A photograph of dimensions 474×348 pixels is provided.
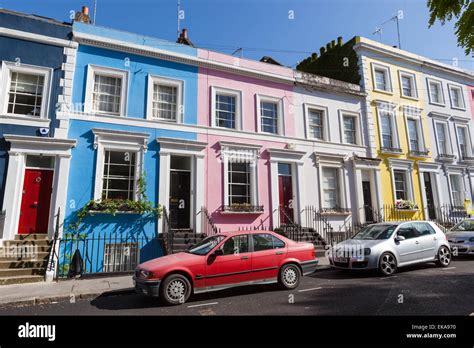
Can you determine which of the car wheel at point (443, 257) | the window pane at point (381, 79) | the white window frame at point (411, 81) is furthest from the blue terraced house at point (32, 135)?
the white window frame at point (411, 81)

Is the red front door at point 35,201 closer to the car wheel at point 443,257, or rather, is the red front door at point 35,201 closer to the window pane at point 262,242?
the window pane at point 262,242

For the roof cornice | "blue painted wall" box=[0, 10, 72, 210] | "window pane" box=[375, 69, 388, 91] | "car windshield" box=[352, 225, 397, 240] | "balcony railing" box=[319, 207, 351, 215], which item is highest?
the roof cornice

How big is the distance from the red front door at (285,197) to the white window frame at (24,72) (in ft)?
32.8

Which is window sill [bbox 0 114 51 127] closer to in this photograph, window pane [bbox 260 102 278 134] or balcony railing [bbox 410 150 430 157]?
window pane [bbox 260 102 278 134]

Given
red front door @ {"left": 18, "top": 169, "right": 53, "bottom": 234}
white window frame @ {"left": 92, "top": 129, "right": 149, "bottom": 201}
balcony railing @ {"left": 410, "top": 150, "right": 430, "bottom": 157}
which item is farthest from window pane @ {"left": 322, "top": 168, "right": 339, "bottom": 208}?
red front door @ {"left": 18, "top": 169, "right": 53, "bottom": 234}

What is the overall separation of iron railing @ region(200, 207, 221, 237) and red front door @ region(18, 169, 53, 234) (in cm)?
549

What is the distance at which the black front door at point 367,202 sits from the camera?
16.5 metres

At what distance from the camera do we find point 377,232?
10016mm

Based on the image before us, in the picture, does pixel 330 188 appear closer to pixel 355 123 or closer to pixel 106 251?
pixel 355 123

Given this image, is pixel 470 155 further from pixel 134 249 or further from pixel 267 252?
pixel 134 249

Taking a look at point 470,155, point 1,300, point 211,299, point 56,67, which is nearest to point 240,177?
point 211,299

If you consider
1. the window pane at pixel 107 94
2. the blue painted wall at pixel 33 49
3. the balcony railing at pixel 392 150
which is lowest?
the balcony railing at pixel 392 150

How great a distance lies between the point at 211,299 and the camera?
7133mm

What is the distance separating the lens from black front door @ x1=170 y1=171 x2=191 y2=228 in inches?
499
